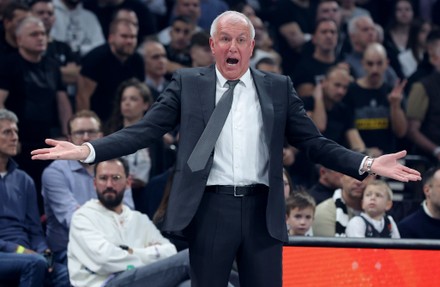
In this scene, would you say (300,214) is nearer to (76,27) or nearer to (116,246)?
(116,246)

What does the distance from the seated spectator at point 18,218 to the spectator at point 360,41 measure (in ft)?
12.8

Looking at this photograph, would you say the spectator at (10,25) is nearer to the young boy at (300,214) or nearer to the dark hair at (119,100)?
the dark hair at (119,100)

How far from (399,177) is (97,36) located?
5143mm

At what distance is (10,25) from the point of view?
7.44 meters

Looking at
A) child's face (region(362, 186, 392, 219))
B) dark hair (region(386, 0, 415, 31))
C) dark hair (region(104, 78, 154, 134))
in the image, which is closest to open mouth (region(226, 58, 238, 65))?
child's face (region(362, 186, 392, 219))

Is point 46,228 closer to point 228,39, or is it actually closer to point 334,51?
point 228,39

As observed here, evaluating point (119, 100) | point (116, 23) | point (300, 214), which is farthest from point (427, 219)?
point (116, 23)

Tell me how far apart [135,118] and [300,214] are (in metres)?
1.73

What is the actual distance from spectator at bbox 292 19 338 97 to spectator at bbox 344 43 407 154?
16.0 inches

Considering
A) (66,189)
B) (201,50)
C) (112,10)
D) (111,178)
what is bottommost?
(66,189)

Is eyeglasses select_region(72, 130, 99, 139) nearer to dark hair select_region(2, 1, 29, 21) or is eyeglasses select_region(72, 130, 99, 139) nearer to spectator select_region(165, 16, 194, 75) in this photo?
dark hair select_region(2, 1, 29, 21)

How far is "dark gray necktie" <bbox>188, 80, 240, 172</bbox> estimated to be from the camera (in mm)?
3641

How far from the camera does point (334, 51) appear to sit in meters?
9.41

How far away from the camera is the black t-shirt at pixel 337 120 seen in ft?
26.8
